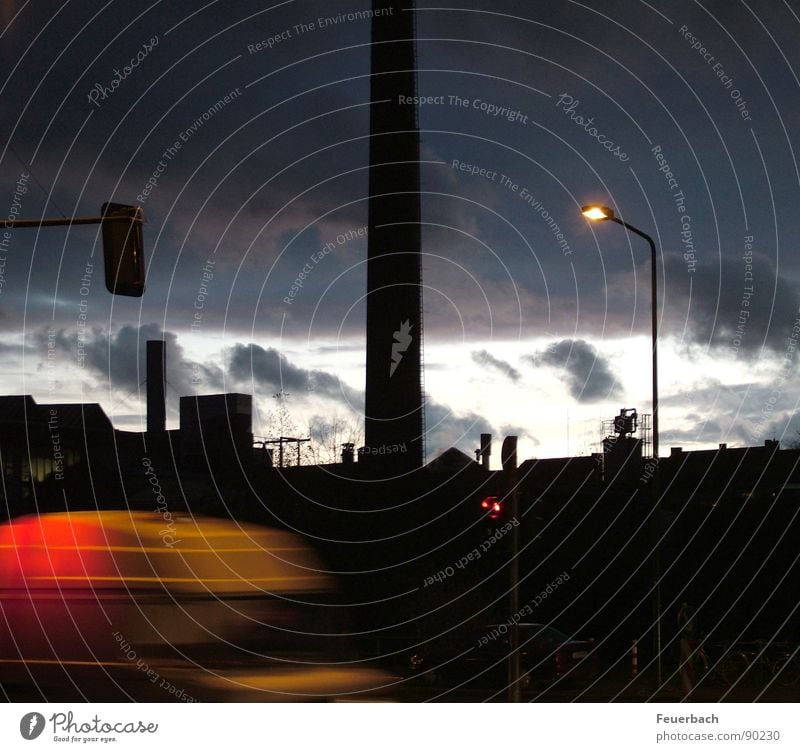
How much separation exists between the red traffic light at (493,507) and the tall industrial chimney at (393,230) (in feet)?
60.5

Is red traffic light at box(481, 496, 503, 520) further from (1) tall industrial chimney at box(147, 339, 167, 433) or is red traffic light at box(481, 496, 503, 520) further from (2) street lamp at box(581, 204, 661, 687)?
(1) tall industrial chimney at box(147, 339, 167, 433)

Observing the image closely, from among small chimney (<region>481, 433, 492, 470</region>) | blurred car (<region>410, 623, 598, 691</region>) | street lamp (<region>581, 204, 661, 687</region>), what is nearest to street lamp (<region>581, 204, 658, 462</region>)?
street lamp (<region>581, 204, 661, 687</region>)

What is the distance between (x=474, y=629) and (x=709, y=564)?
32.6 feet

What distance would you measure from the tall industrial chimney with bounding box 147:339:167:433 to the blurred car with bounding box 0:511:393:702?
102 feet

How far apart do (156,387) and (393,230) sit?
1727 centimetres

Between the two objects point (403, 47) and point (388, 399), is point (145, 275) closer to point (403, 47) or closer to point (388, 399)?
point (388, 399)

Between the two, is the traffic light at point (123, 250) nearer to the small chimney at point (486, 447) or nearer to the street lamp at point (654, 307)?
the street lamp at point (654, 307)

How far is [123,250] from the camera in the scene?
988 cm

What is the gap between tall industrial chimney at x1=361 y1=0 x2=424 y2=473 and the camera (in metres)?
32.3

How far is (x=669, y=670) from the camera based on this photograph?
81.4ft

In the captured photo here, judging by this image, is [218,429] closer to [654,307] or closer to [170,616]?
[654,307]

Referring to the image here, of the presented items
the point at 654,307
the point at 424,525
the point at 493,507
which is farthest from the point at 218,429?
the point at 493,507

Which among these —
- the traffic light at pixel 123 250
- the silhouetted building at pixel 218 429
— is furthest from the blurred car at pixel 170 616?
the silhouetted building at pixel 218 429
